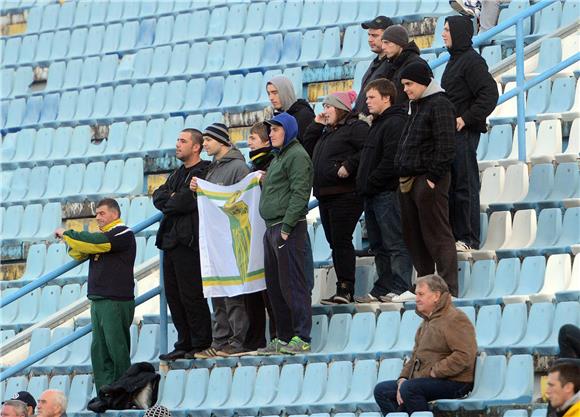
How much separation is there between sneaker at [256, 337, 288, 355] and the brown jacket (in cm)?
119

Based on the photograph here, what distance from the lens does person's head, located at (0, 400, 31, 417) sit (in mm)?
8969

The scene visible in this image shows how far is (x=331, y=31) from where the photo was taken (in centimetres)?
1334

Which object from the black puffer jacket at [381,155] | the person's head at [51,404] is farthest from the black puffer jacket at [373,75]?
the person's head at [51,404]

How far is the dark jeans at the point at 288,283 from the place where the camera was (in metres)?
9.23

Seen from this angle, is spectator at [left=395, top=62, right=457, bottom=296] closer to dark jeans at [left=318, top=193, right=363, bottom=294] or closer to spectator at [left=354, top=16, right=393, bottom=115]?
dark jeans at [left=318, top=193, right=363, bottom=294]

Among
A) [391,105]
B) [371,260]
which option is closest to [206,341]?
[371,260]

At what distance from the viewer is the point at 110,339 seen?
32.1ft

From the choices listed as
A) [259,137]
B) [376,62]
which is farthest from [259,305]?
[376,62]

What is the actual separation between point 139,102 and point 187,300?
450cm

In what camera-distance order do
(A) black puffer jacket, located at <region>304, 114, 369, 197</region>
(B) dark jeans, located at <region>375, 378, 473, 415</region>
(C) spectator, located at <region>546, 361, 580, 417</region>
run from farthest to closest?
(A) black puffer jacket, located at <region>304, 114, 369, 197</region> < (B) dark jeans, located at <region>375, 378, 473, 415</region> < (C) spectator, located at <region>546, 361, 580, 417</region>

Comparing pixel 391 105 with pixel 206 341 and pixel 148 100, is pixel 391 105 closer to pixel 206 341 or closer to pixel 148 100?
pixel 206 341

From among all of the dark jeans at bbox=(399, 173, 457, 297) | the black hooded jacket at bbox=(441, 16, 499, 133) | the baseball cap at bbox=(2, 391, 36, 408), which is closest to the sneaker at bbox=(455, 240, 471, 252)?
the dark jeans at bbox=(399, 173, 457, 297)

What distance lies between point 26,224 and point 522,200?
476cm

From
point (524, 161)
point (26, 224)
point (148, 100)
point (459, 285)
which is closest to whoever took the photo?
point (459, 285)
